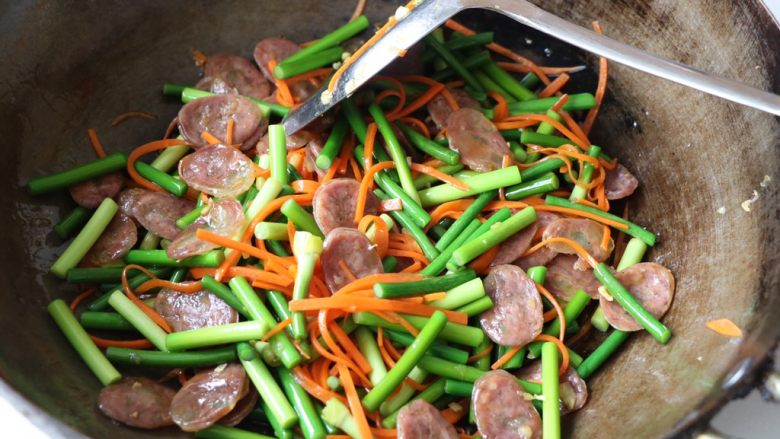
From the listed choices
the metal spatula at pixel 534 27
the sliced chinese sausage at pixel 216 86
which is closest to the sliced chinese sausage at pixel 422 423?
the metal spatula at pixel 534 27

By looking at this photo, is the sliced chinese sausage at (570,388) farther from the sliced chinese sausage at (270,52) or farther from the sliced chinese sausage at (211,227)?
the sliced chinese sausage at (270,52)

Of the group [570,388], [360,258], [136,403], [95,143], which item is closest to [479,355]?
[570,388]

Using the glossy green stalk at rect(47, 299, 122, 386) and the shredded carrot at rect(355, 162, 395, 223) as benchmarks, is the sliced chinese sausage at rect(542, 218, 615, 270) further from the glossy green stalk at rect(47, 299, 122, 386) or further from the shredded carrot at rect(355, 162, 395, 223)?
the glossy green stalk at rect(47, 299, 122, 386)

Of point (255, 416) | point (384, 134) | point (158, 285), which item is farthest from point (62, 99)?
point (255, 416)

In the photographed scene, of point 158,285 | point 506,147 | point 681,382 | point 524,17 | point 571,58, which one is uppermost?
point 524,17

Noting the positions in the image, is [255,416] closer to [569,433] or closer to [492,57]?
[569,433]
